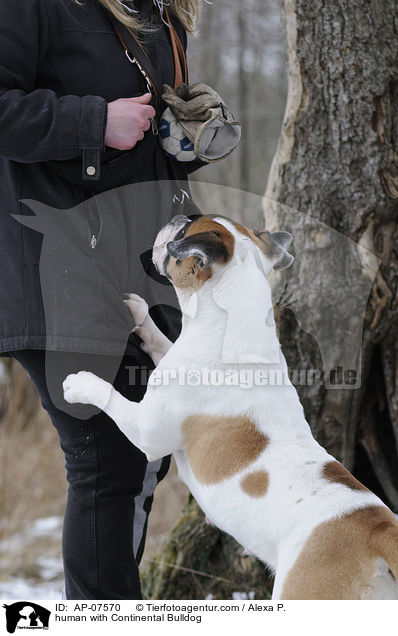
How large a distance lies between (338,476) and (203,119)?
1.18 meters

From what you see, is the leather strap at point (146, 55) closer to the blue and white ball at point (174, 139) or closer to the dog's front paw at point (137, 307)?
the blue and white ball at point (174, 139)

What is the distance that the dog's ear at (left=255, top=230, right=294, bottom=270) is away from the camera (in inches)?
89.5

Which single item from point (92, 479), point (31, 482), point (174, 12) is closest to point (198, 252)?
point (92, 479)

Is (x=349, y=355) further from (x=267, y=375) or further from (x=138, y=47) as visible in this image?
(x=138, y=47)

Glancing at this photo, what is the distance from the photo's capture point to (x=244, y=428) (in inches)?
79.7

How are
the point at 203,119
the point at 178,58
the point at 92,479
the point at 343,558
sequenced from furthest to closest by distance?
the point at 178,58
the point at 203,119
the point at 92,479
the point at 343,558

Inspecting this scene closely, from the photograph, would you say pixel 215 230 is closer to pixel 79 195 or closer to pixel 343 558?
pixel 79 195

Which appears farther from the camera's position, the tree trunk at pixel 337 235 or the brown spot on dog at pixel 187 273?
the tree trunk at pixel 337 235

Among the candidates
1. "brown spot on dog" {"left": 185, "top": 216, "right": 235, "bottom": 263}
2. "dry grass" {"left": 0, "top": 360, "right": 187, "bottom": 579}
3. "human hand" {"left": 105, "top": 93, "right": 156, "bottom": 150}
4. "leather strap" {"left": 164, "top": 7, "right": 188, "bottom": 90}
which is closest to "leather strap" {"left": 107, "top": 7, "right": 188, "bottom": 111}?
"leather strap" {"left": 164, "top": 7, "right": 188, "bottom": 90}

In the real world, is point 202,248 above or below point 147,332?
above

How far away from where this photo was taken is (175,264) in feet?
7.14

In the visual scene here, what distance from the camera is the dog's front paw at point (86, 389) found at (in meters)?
2.00
